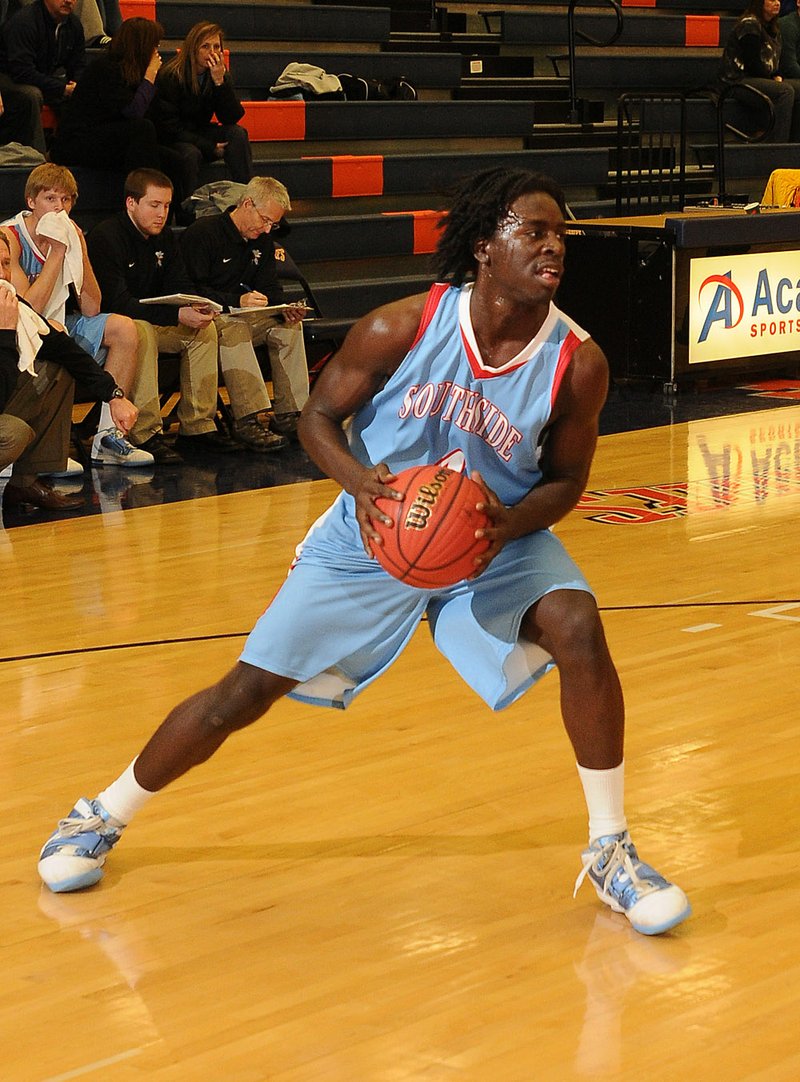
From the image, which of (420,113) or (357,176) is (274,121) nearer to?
(357,176)

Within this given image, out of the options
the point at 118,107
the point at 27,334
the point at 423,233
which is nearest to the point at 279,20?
the point at 423,233

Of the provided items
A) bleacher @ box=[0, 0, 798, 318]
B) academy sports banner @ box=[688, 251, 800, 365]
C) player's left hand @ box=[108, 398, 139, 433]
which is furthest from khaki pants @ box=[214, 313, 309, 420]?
academy sports banner @ box=[688, 251, 800, 365]

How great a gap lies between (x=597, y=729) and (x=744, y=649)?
1.83m

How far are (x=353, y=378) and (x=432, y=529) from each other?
384 mm

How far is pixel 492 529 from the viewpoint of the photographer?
276 cm

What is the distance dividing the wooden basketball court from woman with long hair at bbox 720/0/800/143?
8.51 metres

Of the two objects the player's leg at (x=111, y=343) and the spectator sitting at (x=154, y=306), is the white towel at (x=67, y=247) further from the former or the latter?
the spectator sitting at (x=154, y=306)

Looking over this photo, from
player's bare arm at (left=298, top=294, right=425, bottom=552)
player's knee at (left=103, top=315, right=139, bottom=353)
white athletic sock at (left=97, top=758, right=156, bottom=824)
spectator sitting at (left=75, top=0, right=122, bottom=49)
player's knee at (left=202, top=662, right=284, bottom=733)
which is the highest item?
spectator sitting at (left=75, top=0, right=122, bottom=49)

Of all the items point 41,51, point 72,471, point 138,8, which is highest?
point 138,8

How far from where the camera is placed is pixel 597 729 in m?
2.81

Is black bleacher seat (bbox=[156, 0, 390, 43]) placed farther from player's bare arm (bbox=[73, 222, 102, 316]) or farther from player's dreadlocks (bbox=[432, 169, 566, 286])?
player's dreadlocks (bbox=[432, 169, 566, 286])

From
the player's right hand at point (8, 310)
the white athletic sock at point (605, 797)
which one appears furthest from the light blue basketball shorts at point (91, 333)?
the white athletic sock at point (605, 797)

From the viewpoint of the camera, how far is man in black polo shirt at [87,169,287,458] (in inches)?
293

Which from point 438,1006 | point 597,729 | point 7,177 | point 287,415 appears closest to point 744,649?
point 597,729
